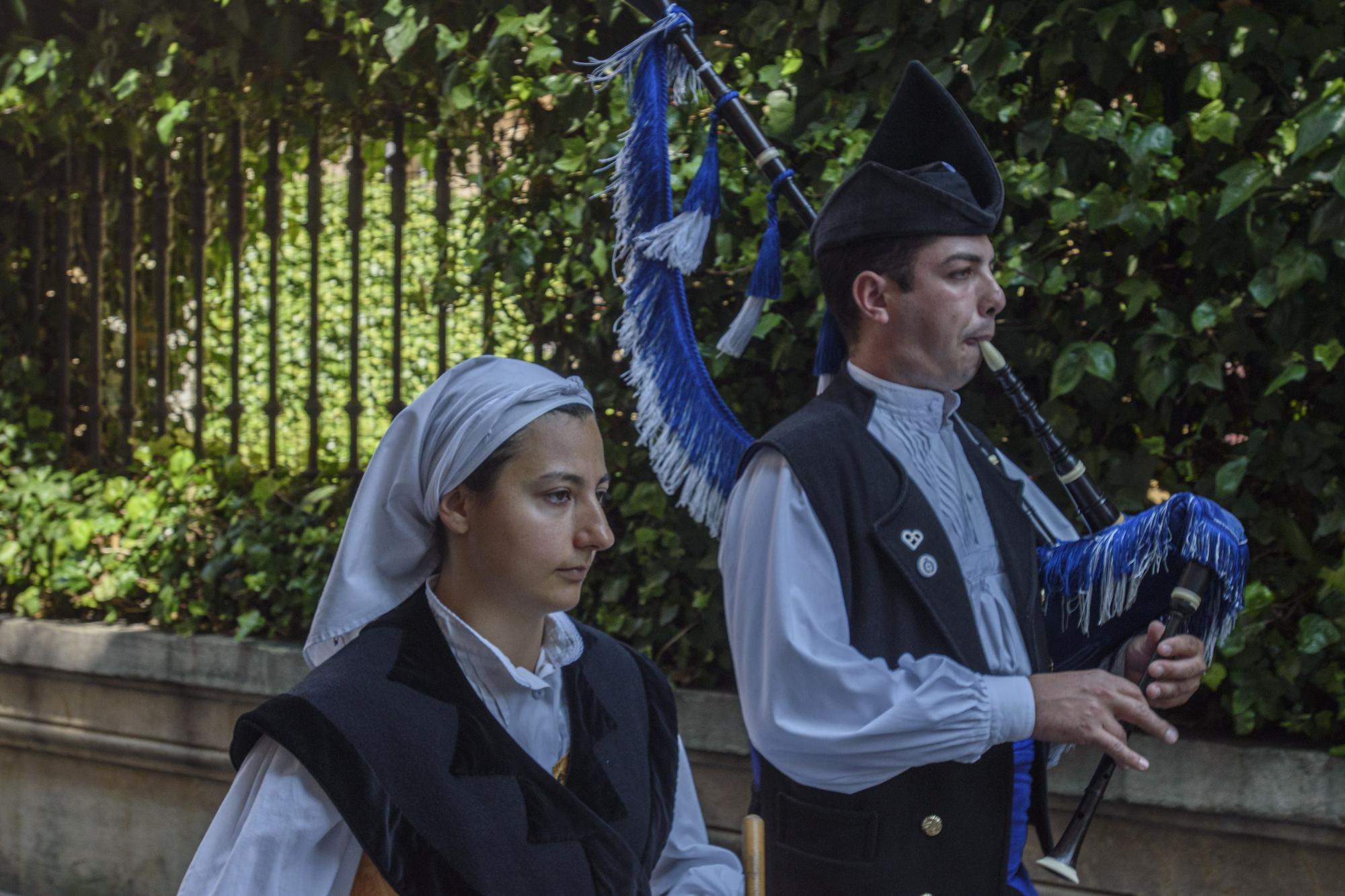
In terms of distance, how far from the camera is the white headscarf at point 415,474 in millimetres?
1922

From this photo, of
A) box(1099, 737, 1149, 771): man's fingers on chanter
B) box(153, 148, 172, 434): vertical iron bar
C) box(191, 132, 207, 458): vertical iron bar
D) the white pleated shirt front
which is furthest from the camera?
box(153, 148, 172, 434): vertical iron bar

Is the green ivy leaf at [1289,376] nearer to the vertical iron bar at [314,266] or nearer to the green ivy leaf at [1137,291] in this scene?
the green ivy leaf at [1137,291]

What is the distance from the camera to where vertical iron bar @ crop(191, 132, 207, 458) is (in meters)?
5.37

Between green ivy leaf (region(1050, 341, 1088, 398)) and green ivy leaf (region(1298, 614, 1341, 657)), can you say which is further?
green ivy leaf (region(1050, 341, 1088, 398))

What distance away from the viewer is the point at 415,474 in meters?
1.95

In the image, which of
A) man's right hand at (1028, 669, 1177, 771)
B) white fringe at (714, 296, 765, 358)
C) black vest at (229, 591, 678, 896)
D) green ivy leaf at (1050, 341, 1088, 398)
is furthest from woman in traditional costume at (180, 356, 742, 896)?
green ivy leaf at (1050, 341, 1088, 398)

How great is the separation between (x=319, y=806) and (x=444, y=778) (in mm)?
148

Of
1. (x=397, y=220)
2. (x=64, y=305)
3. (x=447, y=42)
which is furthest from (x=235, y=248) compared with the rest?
(x=447, y=42)

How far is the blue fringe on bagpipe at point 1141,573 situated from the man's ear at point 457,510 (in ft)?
3.69

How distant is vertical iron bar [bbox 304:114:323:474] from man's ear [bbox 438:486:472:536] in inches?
126

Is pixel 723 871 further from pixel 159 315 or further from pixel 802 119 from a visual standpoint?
pixel 159 315

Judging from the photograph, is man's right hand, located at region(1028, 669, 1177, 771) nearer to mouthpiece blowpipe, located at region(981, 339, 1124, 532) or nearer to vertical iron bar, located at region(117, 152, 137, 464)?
mouthpiece blowpipe, located at region(981, 339, 1124, 532)

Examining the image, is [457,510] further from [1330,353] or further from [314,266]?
[314,266]

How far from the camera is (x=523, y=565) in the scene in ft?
6.26
